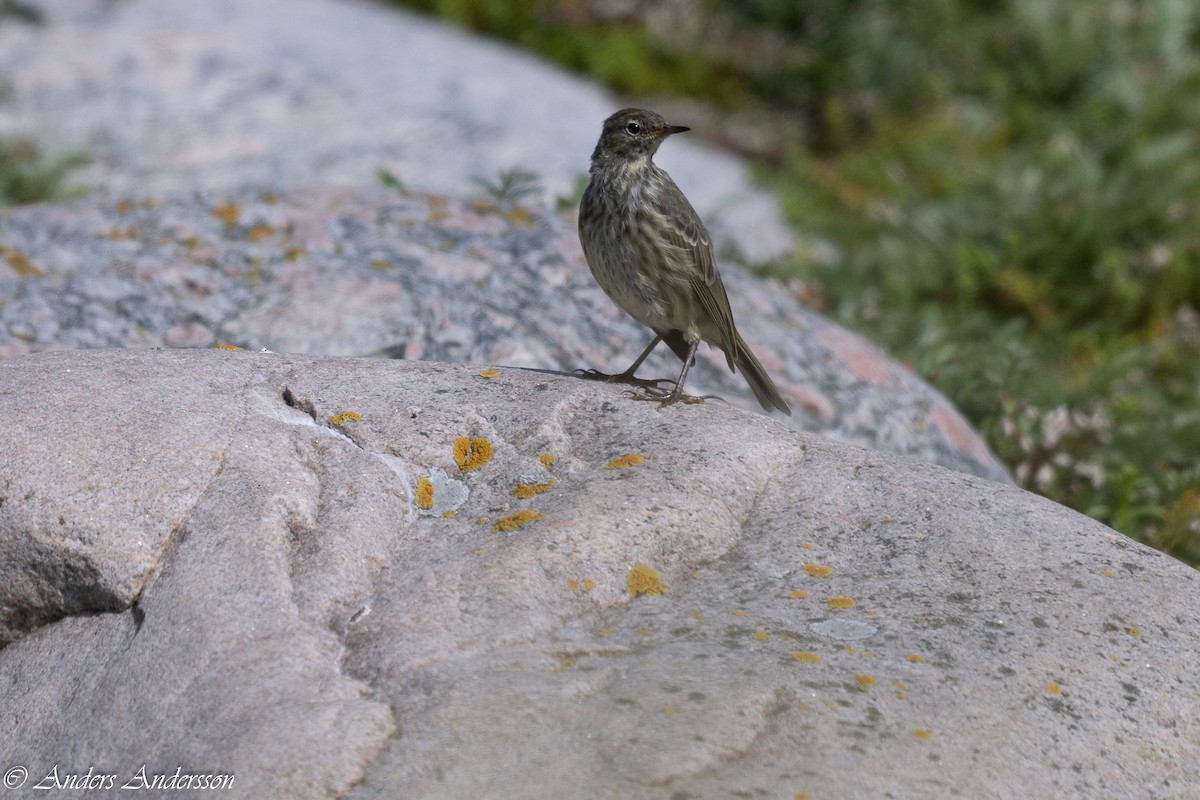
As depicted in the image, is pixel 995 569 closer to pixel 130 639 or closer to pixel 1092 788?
pixel 1092 788

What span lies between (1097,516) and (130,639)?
5.55 meters

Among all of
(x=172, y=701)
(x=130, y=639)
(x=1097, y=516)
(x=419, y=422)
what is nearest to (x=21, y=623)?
(x=130, y=639)

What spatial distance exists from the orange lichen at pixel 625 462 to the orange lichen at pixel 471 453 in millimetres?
452

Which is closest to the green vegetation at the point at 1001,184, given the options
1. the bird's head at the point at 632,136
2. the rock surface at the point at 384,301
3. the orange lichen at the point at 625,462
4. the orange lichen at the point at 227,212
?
the rock surface at the point at 384,301

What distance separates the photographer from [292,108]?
39.6ft

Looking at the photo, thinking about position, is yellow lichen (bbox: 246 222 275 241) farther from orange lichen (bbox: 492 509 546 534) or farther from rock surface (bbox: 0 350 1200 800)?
orange lichen (bbox: 492 509 546 534)

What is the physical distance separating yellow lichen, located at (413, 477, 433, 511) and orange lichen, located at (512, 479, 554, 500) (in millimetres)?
297

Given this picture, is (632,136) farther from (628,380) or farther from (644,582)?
(644,582)

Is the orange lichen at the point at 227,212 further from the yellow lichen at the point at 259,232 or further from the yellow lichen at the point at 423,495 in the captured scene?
the yellow lichen at the point at 423,495

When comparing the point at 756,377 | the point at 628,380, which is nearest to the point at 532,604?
the point at 628,380

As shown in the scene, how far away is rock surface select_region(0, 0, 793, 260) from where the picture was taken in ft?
37.4

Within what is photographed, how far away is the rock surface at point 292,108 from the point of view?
37.4 ft

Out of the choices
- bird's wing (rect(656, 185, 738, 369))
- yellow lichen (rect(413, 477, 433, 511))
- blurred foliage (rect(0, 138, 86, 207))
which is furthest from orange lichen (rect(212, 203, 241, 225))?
yellow lichen (rect(413, 477, 433, 511))

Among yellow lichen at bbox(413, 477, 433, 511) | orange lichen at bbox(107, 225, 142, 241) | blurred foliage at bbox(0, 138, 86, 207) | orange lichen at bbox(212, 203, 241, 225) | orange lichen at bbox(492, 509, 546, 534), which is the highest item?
orange lichen at bbox(492, 509, 546, 534)
